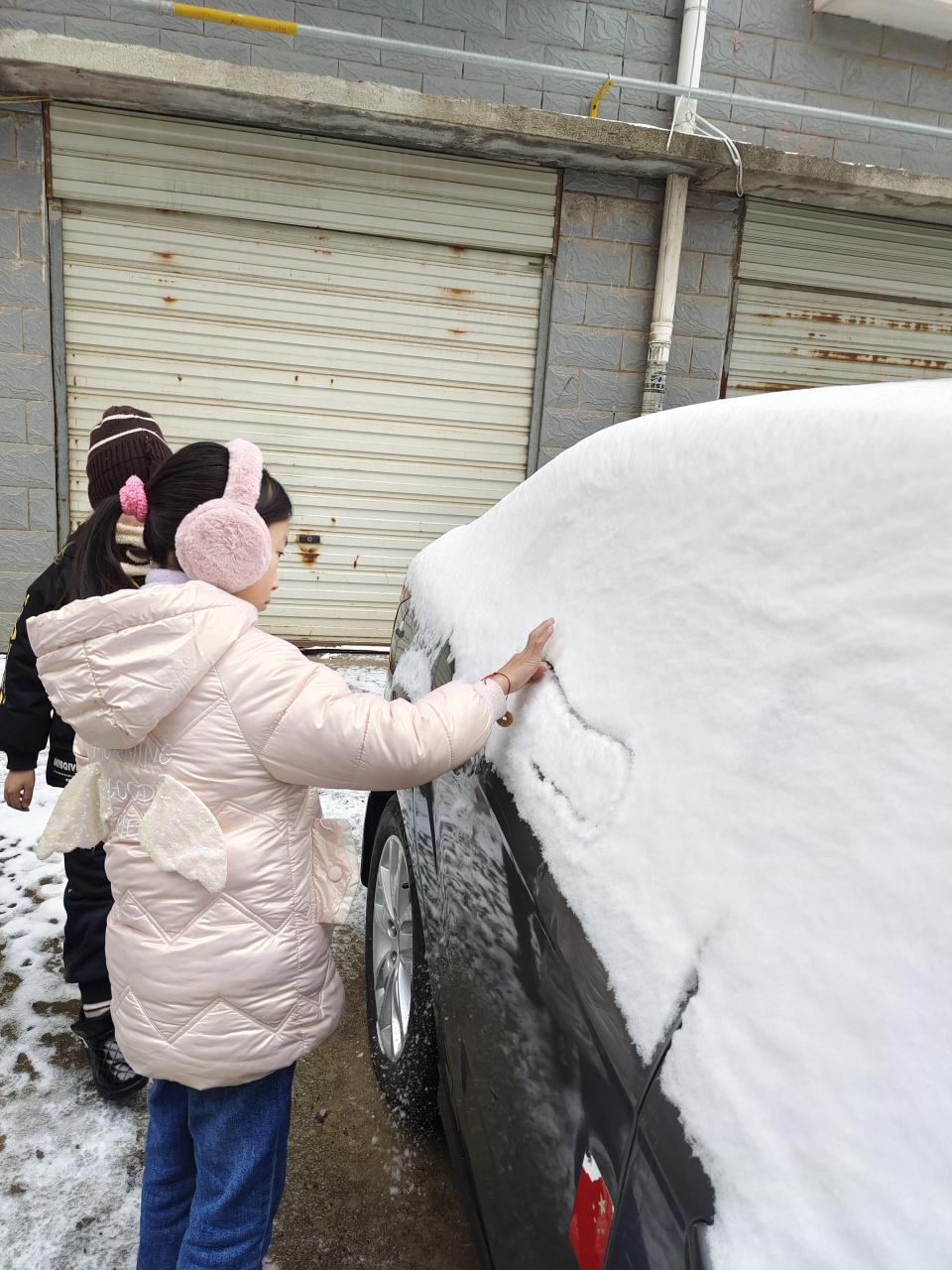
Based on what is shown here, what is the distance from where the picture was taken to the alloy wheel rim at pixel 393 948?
6.34 ft

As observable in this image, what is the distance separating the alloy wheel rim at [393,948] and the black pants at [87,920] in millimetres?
669

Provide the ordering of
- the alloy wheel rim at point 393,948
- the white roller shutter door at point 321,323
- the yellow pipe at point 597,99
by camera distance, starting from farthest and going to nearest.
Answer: the white roller shutter door at point 321,323
the yellow pipe at point 597,99
the alloy wheel rim at point 393,948

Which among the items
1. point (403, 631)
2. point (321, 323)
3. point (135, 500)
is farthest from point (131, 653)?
point (321, 323)

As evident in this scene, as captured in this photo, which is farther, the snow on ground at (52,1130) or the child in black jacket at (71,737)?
the child in black jacket at (71,737)

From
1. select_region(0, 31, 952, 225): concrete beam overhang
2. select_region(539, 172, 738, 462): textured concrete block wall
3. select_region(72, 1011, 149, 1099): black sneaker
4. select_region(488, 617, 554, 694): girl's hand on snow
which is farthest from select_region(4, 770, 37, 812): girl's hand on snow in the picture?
select_region(539, 172, 738, 462): textured concrete block wall

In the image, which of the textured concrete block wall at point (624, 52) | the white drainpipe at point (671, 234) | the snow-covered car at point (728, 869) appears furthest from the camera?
the white drainpipe at point (671, 234)

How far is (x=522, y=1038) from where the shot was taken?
3.70ft

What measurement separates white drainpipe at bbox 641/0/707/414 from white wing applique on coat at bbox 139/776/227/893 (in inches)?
210

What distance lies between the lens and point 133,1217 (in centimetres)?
174

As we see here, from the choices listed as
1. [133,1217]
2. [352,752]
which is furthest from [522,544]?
[133,1217]

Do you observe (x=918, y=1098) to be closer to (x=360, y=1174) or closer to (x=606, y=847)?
(x=606, y=847)

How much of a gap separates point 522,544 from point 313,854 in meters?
0.68

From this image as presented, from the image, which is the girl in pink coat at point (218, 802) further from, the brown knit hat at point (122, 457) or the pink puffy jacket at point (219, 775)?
the brown knit hat at point (122, 457)

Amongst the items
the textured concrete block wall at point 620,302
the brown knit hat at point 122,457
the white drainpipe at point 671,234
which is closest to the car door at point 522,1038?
the brown knit hat at point 122,457
